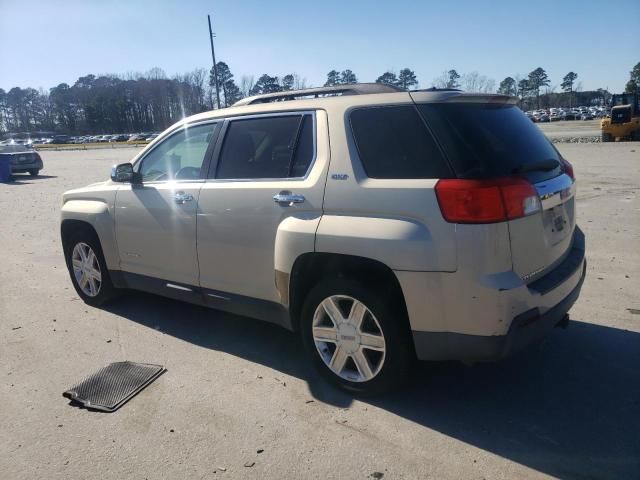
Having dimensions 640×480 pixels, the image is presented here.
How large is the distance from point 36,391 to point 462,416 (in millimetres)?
3006

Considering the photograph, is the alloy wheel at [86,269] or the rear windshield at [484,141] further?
the alloy wheel at [86,269]

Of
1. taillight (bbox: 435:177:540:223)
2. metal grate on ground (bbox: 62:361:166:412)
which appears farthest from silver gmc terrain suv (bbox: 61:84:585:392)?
metal grate on ground (bbox: 62:361:166:412)

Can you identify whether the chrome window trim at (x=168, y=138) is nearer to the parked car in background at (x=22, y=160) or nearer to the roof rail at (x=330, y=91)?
the roof rail at (x=330, y=91)

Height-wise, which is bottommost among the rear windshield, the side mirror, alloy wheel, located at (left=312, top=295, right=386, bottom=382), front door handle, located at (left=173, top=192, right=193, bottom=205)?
alloy wheel, located at (left=312, top=295, right=386, bottom=382)

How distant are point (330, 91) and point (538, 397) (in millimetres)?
2531

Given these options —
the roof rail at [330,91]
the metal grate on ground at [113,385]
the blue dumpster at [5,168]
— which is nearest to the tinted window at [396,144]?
the roof rail at [330,91]

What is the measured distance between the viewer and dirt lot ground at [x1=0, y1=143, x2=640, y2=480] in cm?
274

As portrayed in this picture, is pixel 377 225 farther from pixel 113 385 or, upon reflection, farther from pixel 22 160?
pixel 22 160

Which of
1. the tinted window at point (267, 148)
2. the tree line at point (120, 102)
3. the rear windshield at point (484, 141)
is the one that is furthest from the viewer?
the tree line at point (120, 102)

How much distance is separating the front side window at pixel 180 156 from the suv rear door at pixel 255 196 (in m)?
0.23

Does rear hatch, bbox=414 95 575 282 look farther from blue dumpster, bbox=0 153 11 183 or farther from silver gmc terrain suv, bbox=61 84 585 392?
blue dumpster, bbox=0 153 11 183

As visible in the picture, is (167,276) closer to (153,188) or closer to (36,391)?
(153,188)

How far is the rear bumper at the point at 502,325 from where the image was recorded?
2.74 metres

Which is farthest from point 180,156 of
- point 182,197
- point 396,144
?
point 396,144
